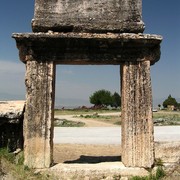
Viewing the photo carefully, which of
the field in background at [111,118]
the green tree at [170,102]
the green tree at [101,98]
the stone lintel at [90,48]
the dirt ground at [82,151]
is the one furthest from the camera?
the green tree at [101,98]

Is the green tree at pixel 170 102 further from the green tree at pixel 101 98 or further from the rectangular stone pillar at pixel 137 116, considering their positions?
the rectangular stone pillar at pixel 137 116

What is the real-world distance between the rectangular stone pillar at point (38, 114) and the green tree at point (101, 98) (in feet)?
202

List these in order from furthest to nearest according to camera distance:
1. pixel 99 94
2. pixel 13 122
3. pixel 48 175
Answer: pixel 99 94, pixel 13 122, pixel 48 175

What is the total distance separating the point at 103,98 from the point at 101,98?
495mm

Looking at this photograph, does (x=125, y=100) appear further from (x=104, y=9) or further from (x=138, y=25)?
(x=104, y=9)

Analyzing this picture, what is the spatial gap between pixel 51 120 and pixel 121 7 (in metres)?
2.85

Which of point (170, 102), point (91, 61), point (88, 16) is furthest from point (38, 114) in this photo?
point (170, 102)

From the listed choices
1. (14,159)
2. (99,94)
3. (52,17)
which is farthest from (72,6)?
(99,94)

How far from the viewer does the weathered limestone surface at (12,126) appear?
713cm

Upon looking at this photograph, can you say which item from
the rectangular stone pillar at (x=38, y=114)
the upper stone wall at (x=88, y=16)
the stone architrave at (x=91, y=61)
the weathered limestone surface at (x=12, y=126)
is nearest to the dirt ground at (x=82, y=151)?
the weathered limestone surface at (x=12, y=126)

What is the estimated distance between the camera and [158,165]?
6.61 metres

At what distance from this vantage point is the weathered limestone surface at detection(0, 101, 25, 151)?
7.13 metres

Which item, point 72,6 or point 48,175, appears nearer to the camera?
point 48,175

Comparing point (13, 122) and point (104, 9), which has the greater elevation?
point (104, 9)
